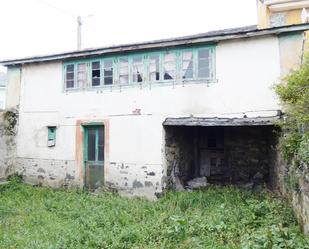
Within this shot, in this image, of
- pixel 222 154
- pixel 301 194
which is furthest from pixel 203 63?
pixel 301 194

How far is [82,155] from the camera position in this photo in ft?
39.5

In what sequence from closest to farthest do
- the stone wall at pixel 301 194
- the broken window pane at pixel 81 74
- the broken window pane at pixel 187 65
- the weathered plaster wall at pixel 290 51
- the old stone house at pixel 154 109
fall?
the stone wall at pixel 301 194
the weathered plaster wall at pixel 290 51
the old stone house at pixel 154 109
the broken window pane at pixel 187 65
the broken window pane at pixel 81 74

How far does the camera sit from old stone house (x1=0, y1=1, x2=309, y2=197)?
9688mm

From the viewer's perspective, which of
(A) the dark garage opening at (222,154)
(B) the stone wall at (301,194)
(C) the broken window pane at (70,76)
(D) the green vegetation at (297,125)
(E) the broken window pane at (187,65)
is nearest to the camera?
(B) the stone wall at (301,194)

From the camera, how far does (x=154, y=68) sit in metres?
11.0

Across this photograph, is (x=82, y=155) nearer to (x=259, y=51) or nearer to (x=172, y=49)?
(x=172, y=49)

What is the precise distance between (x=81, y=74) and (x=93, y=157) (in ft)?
10.2

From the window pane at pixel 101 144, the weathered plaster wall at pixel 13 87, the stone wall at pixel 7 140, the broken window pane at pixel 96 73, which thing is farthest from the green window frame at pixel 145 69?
the stone wall at pixel 7 140

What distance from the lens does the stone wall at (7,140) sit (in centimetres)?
1330

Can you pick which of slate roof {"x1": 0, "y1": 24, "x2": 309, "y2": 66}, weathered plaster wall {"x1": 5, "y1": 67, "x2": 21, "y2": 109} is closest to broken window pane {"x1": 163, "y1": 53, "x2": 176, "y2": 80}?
slate roof {"x1": 0, "y1": 24, "x2": 309, "y2": 66}

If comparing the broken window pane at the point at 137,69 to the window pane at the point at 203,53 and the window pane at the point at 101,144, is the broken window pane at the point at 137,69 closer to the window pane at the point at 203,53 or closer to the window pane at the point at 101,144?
the window pane at the point at 203,53

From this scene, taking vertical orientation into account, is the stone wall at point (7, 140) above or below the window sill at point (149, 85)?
below

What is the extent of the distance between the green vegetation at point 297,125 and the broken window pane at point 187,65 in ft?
11.0

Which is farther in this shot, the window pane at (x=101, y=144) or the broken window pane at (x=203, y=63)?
the window pane at (x=101, y=144)
